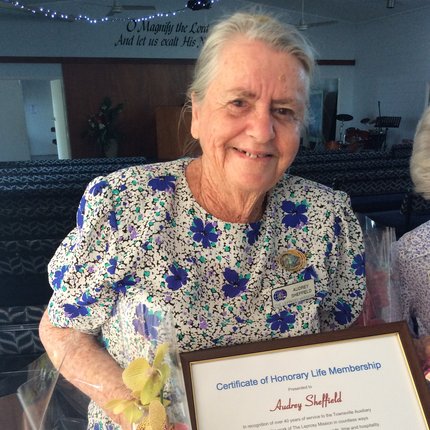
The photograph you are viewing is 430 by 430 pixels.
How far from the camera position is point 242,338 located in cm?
101

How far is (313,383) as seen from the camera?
0.79 metres

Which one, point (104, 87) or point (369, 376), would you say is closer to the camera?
point (369, 376)

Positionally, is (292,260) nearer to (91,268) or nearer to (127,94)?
(91,268)

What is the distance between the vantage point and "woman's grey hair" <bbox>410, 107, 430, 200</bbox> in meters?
1.36

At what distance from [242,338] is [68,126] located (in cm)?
1076

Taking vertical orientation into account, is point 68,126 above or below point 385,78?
below

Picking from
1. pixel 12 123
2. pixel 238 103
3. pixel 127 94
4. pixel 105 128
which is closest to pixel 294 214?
pixel 238 103

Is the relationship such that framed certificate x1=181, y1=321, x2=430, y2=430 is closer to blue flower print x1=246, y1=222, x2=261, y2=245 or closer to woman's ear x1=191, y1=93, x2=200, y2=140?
blue flower print x1=246, y1=222, x2=261, y2=245

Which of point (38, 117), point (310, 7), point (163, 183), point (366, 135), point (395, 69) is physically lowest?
point (366, 135)

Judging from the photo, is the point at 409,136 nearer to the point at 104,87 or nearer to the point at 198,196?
the point at 104,87

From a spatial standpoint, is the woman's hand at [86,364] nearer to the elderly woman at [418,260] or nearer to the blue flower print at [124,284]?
the blue flower print at [124,284]

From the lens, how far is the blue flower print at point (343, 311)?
1134 mm

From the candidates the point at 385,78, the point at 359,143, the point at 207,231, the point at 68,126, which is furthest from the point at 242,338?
the point at 385,78

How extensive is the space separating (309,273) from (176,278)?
32 centimetres
